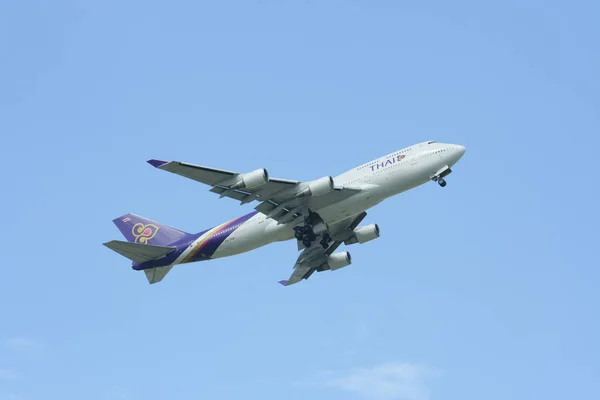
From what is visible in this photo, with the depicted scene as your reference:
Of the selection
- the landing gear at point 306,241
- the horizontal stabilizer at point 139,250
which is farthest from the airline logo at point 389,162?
the horizontal stabilizer at point 139,250

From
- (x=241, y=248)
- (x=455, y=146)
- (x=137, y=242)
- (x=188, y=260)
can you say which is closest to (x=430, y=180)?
(x=455, y=146)

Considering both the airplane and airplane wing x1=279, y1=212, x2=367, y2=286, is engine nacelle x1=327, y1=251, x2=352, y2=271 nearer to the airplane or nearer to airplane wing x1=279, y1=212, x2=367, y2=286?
airplane wing x1=279, y1=212, x2=367, y2=286

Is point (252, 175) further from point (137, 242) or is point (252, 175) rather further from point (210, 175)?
point (137, 242)

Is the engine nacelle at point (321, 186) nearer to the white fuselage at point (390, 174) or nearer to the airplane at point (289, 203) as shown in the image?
the airplane at point (289, 203)

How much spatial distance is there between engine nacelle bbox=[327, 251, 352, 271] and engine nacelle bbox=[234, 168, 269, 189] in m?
13.4

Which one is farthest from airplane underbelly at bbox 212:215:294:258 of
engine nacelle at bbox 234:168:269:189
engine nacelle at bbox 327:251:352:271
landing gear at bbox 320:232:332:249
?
engine nacelle at bbox 234:168:269:189

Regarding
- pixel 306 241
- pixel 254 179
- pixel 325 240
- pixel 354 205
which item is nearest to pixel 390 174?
pixel 354 205

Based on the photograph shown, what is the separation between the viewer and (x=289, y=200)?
55938 mm

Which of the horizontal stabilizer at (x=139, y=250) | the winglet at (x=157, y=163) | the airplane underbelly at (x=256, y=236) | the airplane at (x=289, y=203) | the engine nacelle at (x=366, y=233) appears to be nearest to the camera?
the winglet at (x=157, y=163)

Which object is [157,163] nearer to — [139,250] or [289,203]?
[289,203]

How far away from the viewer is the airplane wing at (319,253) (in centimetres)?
6288

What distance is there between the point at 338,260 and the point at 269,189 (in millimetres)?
11382

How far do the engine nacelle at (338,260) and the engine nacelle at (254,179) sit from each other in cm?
1343

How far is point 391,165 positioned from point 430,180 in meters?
2.58
